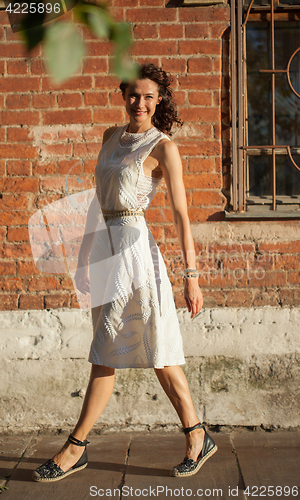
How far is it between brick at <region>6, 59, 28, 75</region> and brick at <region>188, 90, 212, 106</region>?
1.07 metres

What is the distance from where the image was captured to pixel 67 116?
297 centimetres

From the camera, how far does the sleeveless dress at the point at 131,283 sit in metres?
2.28

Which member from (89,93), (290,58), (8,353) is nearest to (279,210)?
(290,58)

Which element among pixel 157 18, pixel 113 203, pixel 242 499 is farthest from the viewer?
pixel 157 18

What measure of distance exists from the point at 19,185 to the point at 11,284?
0.65 m

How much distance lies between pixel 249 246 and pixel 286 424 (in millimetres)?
1169

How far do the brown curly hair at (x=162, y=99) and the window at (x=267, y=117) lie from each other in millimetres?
677

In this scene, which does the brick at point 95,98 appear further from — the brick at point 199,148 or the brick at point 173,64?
the brick at point 199,148

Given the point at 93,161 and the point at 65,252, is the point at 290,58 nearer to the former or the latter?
the point at 93,161

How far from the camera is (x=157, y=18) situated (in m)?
2.92

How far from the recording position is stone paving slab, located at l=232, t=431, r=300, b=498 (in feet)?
7.27

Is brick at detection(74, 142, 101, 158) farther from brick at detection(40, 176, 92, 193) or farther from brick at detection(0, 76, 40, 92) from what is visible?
brick at detection(0, 76, 40, 92)

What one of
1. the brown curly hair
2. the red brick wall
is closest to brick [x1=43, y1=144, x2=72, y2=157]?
the red brick wall

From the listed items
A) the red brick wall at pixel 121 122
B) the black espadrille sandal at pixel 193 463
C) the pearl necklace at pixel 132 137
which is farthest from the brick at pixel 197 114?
the black espadrille sandal at pixel 193 463
